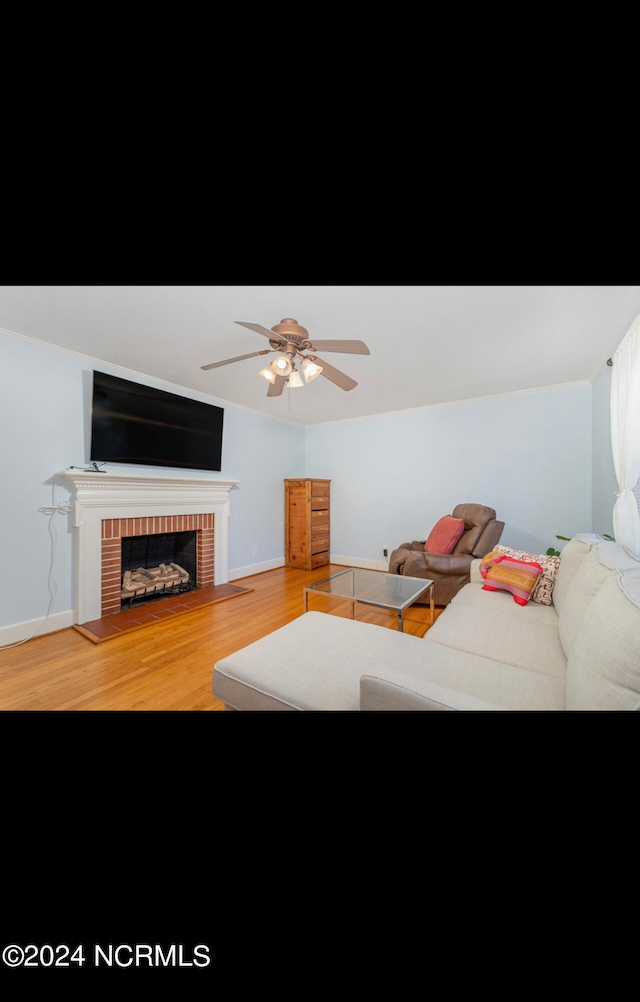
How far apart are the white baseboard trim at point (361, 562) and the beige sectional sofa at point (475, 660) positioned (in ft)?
9.14

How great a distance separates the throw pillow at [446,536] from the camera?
129 inches

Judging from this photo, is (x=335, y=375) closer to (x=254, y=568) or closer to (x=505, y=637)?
(x=505, y=637)

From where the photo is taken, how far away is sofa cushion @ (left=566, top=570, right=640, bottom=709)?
28.7 inches

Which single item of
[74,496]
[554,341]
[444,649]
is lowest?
[444,649]

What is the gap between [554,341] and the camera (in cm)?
237

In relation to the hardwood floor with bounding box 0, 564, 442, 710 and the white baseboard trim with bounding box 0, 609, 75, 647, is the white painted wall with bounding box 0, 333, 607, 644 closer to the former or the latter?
the white baseboard trim with bounding box 0, 609, 75, 647

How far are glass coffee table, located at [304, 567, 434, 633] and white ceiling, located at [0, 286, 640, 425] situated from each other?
1783 mm

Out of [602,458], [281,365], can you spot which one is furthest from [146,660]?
[602,458]

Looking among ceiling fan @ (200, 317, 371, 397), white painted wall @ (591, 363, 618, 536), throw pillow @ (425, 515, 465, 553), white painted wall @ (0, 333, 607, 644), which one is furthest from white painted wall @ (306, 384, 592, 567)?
ceiling fan @ (200, 317, 371, 397)

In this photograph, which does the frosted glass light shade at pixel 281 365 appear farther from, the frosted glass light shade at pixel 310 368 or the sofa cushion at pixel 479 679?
the sofa cushion at pixel 479 679
